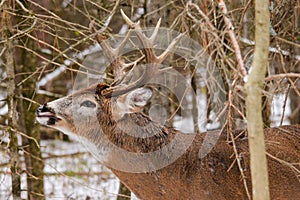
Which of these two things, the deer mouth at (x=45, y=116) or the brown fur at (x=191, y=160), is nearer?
the brown fur at (x=191, y=160)

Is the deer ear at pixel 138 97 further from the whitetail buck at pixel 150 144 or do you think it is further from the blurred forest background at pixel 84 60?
the blurred forest background at pixel 84 60

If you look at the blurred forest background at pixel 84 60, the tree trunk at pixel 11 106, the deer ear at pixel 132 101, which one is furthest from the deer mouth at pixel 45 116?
the deer ear at pixel 132 101

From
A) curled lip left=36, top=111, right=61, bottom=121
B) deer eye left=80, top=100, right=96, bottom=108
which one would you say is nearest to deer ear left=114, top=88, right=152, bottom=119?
deer eye left=80, top=100, right=96, bottom=108

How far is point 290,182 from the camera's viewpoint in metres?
5.18

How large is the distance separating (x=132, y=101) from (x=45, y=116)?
0.76m

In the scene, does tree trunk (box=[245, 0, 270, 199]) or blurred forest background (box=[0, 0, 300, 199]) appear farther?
blurred forest background (box=[0, 0, 300, 199])

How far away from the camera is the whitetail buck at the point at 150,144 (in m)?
5.17

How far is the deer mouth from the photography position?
5.36m

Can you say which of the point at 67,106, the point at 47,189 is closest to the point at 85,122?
the point at 67,106

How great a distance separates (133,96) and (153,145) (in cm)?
46

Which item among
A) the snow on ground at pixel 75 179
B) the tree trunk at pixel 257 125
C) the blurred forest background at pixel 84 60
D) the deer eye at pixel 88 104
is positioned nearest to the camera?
the tree trunk at pixel 257 125

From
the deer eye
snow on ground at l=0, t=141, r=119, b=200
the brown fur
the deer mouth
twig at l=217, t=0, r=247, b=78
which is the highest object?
twig at l=217, t=0, r=247, b=78

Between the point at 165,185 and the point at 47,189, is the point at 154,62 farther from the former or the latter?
the point at 47,189

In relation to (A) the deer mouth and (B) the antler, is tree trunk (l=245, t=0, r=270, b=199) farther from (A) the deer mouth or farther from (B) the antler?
(A) the deer mouth
